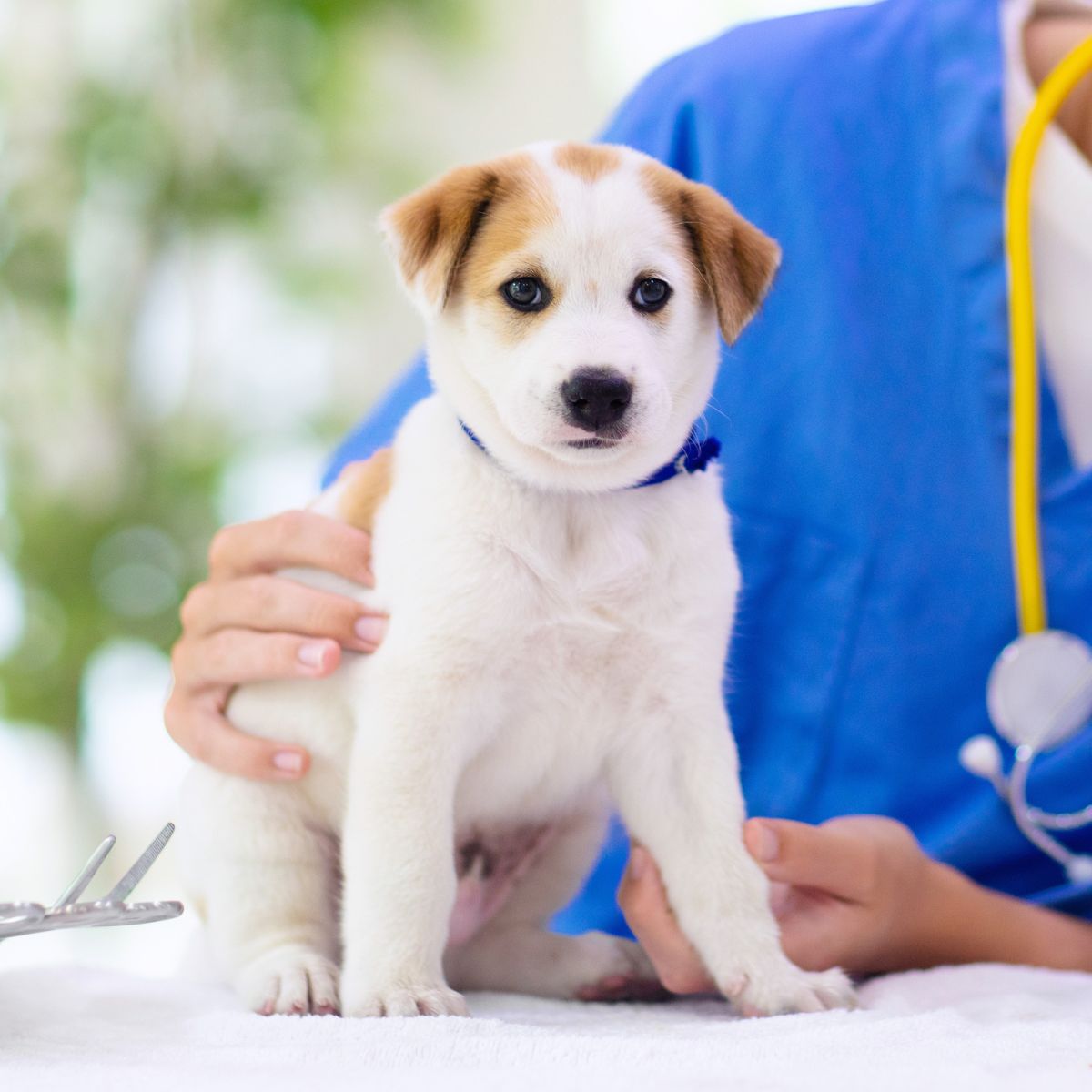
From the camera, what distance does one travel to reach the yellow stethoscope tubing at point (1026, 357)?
6.08 feet

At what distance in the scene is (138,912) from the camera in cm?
99

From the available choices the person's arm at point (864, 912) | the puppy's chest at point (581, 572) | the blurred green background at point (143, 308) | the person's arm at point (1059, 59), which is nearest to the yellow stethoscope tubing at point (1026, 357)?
the person's arm at point (1059, 59)

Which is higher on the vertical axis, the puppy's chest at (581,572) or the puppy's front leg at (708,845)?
the puppy's chest at (581,572)

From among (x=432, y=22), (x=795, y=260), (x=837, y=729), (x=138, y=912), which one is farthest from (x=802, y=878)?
(x=432, y=22)

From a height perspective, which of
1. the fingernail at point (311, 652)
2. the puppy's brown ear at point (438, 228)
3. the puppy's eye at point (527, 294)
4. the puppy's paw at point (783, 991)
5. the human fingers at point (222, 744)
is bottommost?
the puppy's paw at point (783, 991)

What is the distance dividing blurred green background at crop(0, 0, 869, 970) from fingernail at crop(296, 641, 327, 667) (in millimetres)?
2509

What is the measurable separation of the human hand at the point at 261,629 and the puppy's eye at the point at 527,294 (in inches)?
13.0

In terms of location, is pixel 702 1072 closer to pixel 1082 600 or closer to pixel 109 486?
pixel 1082 600

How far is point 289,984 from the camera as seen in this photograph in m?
1.42

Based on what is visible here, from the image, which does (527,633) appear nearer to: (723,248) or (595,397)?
(595,397)

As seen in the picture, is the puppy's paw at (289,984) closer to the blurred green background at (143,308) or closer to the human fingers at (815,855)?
the human fingers at (815,855)

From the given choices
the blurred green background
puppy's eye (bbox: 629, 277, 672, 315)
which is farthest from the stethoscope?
the blurred green background

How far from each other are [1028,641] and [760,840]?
1.93 ft

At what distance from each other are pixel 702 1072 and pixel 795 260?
4.62 ft
